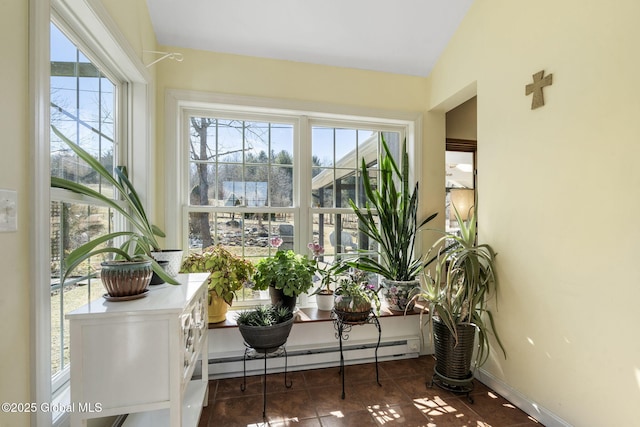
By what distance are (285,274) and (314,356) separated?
2.44 feet

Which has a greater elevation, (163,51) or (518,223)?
(163,51)

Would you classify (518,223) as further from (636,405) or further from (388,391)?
(388,391)

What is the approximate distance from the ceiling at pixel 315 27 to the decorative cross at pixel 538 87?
2.94 ft

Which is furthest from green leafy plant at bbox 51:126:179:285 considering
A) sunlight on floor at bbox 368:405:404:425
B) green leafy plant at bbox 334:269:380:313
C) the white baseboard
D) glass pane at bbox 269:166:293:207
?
the white baseboard

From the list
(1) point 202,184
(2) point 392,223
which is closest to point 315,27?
(1) point 202,184

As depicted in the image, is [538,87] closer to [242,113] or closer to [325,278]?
[325,278]

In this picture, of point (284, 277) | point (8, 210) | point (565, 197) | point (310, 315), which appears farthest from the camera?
point (310, 315)

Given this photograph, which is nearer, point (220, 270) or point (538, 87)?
point (538, 87)

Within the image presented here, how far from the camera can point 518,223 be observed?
73.8 inches

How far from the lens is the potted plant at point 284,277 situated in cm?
210

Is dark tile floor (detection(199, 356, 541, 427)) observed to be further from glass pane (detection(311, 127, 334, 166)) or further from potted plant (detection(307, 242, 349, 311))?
glass pane (detection(311, 127, 334, 166))

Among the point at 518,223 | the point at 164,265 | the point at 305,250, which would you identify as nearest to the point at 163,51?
the point at 164,265

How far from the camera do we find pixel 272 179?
101 inches

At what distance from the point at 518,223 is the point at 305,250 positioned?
5.16ft
